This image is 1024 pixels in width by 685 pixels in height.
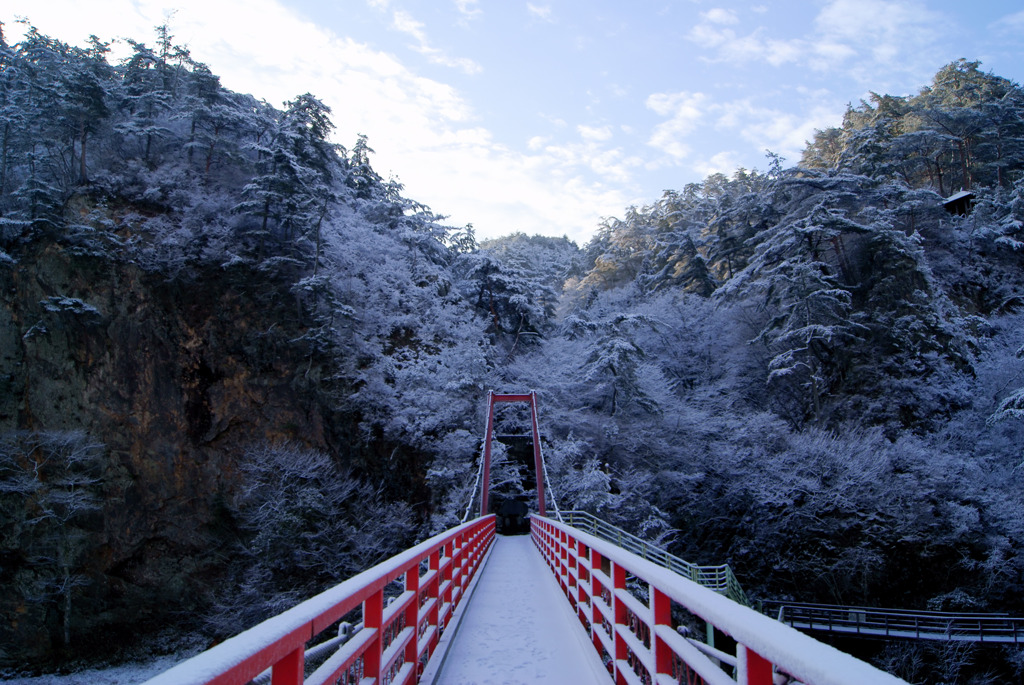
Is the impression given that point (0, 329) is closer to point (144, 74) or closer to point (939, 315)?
point (144, 74)

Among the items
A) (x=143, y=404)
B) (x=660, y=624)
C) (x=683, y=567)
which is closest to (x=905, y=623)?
(x=683, y=567)

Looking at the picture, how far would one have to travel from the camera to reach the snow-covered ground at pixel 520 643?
160 inches

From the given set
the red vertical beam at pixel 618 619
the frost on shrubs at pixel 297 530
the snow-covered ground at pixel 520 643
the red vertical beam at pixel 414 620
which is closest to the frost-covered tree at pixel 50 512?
the frost on shrubs at pixel 297 530

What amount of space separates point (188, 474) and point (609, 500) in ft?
53.5

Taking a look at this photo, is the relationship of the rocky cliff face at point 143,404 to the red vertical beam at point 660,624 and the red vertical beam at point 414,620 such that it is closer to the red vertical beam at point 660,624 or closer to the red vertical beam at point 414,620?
the red vertical beam at point 414,620

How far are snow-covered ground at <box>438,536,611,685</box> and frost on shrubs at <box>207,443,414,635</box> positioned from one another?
12936 millimetres

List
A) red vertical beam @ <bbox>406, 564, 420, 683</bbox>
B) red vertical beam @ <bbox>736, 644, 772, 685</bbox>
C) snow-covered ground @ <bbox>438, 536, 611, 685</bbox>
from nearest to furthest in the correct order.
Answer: red vertical beam @ <bbox>736, 644, 772, 685</bbox>, red vertical beam @ <bbox>406, 564, 420, 683</bbox>, snow-covered ground @ <bbox>438, 536, 611, 685</bbox>

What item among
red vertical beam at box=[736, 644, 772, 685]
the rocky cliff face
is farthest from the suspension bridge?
the rocky cliff face

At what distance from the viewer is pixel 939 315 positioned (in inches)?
959

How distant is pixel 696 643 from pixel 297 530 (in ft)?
64.5

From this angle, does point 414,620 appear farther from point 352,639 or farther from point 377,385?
point 377,385

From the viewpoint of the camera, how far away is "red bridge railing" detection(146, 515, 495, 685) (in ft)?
3.91

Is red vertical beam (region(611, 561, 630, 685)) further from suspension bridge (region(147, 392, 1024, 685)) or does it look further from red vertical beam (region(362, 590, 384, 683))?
red vertical beam (region(362, 590, 384, 683))

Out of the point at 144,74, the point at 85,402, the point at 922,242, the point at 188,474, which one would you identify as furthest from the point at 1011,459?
the point at 144,74
